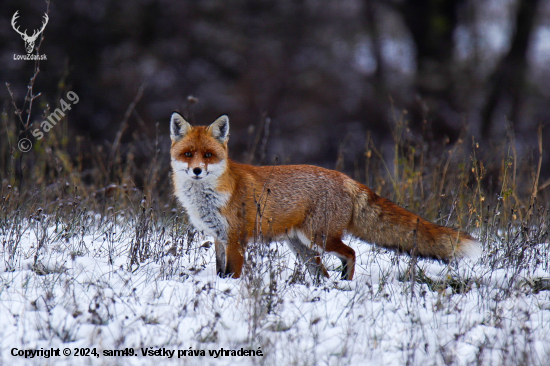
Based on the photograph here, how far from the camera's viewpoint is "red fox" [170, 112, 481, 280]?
14.9 ft

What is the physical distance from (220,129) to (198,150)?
0.40m

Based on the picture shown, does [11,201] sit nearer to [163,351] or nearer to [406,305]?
[163,351]

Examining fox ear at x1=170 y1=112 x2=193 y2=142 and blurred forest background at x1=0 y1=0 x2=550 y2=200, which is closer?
fox ear at x1=170 y1=112 x2=193 y2=142

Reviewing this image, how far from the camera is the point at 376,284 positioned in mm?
4430

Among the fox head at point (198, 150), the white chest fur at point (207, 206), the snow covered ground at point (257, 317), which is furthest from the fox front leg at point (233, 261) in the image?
the fox head at point (198, 150)

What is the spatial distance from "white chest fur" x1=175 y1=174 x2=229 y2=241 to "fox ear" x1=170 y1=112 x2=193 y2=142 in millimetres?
568

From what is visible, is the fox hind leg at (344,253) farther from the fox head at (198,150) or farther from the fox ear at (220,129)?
the fox ear at (220,129)

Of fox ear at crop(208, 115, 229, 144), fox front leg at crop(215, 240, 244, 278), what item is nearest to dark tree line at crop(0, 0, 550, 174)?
fox ear at crop(208, 115, 229, 144)

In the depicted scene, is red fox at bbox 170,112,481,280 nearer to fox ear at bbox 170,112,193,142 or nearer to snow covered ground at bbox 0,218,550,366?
fox ear at bbox 170,112,193,142

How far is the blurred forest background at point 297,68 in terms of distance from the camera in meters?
14.3

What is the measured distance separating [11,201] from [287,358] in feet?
13.3

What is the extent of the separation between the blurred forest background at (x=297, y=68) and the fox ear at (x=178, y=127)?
8.56 meters

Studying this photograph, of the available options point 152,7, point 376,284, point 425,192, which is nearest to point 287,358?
point 376,284

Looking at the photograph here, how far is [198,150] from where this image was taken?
4.73m
